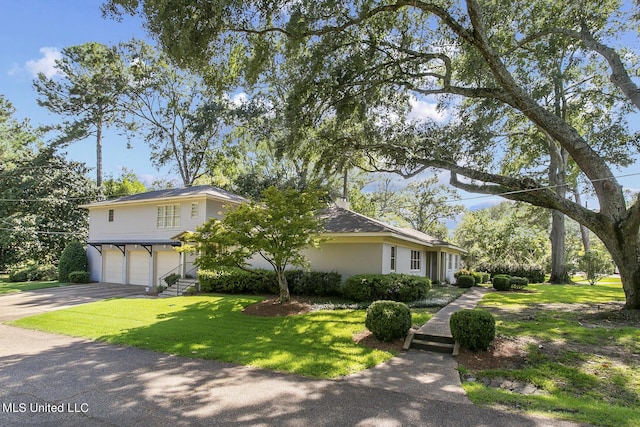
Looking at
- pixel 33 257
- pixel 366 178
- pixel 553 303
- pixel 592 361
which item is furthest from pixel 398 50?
pixel 33 257

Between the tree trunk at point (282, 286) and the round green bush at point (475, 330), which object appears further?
the tree trunk at point (282, 286)

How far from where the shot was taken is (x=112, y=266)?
23.3 m

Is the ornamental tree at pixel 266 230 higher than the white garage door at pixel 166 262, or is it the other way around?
the ornamental tree at pixel 266 230

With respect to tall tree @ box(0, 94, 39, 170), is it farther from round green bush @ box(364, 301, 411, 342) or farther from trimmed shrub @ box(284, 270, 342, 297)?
round green bush @ box(364, 301, 411, 342)

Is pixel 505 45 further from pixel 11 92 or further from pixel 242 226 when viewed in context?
pixel 11 92

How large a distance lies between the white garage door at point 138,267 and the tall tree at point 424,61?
14.0m

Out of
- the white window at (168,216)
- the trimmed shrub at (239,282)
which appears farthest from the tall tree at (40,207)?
the trimmed shrub at (239,282)

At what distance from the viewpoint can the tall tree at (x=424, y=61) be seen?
33.0ft

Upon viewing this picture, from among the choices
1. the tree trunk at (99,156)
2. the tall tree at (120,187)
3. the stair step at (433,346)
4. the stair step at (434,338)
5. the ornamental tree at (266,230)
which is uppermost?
the tree trunk at (99,156)

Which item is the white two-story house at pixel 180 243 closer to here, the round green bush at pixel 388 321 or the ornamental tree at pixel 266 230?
the ornamental tree at pixel 266 230

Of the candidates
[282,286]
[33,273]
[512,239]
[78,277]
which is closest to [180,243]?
[78,277]

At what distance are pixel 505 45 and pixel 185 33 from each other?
10.9 metres

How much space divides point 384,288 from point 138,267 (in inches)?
607

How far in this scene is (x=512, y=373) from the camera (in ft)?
21.3
